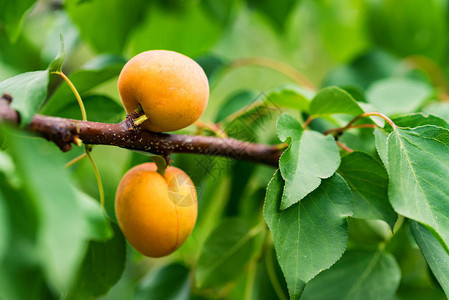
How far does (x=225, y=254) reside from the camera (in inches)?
23.3

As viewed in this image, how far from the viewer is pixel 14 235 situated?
0.26 meters

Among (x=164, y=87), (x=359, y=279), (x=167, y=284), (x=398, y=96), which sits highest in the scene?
(x=164, y=87)

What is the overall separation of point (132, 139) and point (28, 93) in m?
0.10

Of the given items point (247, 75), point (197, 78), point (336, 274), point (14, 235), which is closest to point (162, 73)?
point (197, 78)

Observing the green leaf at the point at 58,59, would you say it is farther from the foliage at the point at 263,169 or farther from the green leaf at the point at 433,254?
the green leaf at the point at 433,254

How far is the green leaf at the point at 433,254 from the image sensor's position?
1.20 ft

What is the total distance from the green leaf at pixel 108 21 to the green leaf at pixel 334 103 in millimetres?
378

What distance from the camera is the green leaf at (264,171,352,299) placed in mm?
350

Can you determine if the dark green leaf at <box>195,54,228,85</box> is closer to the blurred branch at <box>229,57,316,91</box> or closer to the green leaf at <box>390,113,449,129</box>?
the blurred branch at <box>229,57,316,91</box>

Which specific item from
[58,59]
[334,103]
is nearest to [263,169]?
[334,103]

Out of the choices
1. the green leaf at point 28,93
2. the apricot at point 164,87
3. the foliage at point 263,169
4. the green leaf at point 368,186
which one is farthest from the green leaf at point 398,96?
the green leaf at point 28,93

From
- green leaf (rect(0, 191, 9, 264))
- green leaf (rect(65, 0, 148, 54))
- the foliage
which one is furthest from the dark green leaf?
green leaf (rect(0, 191, 9, 264))

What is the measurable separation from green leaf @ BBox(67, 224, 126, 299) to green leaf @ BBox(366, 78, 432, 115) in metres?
0.44

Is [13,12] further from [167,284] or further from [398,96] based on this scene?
[398,96]
